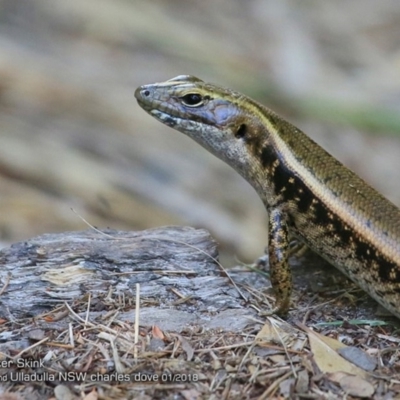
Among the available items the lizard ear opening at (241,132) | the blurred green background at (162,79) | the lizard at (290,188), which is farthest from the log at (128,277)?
the blurred green background at (162,79)

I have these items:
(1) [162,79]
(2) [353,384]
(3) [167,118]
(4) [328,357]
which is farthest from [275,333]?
(1) [162,79]

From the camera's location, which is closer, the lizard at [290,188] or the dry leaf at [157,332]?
the dry leaf at [157,332]

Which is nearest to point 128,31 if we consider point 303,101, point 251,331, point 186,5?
point 186,5

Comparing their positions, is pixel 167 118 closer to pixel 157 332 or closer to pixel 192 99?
pixel 192 99

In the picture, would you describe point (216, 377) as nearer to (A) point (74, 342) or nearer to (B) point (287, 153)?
(A) point (74, 342)

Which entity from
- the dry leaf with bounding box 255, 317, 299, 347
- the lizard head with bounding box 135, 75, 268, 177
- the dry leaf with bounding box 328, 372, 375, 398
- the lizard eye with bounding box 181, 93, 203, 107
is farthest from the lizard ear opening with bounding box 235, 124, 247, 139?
the dry leaf with bounding box 328, 372, 375, 398

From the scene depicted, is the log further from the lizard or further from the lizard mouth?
the lizard mouth

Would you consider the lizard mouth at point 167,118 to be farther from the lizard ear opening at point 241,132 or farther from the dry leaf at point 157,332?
the dry leaf at point 157,332
